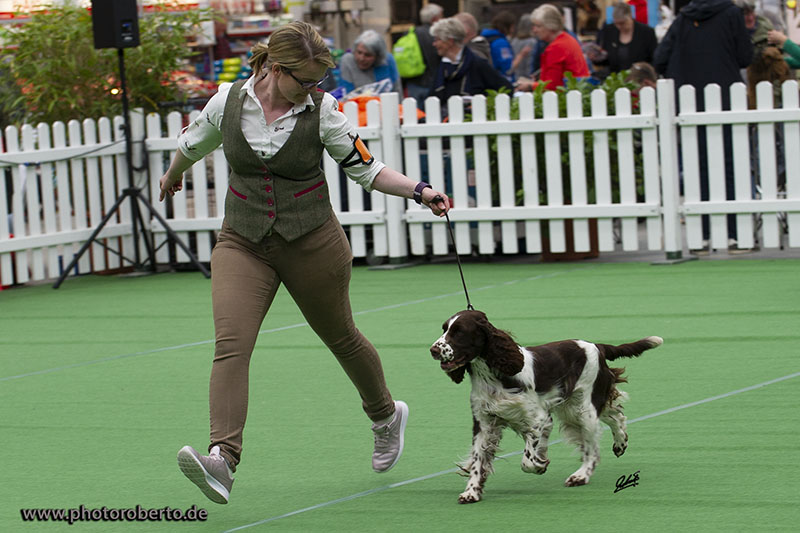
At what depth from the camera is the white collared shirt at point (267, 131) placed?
15.4 ft

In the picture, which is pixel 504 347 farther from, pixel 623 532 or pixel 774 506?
pixel 774 506

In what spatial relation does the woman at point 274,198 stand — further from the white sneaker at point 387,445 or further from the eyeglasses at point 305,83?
the white sneaker at point 387,445

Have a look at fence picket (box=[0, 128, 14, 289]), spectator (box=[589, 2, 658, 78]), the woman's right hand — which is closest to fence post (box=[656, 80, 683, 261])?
spectator (box=[589, 2, 658, 78])

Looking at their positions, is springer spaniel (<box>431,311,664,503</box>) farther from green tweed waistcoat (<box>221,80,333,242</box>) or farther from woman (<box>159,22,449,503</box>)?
green tweed waistcoat (<box>221,80,333,242</box>)

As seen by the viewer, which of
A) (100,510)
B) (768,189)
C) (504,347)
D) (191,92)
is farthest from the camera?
(191,92)

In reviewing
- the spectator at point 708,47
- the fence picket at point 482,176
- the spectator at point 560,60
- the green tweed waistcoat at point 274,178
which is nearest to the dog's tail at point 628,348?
the green tweed waistcoat at point 274,178

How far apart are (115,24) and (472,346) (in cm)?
798

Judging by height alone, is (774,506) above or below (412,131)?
A: below

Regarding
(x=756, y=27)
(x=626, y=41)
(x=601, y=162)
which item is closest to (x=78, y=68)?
(x=601, y=162)

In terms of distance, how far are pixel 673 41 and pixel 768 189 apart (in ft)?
5.93

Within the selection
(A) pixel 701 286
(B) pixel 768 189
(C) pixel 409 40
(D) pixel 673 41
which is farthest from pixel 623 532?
(C) pixel 409 40

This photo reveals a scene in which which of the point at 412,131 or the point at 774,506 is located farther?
the point at 412,131

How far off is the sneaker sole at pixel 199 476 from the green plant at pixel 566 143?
7178 millimetres

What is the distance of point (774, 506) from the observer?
4.35m
